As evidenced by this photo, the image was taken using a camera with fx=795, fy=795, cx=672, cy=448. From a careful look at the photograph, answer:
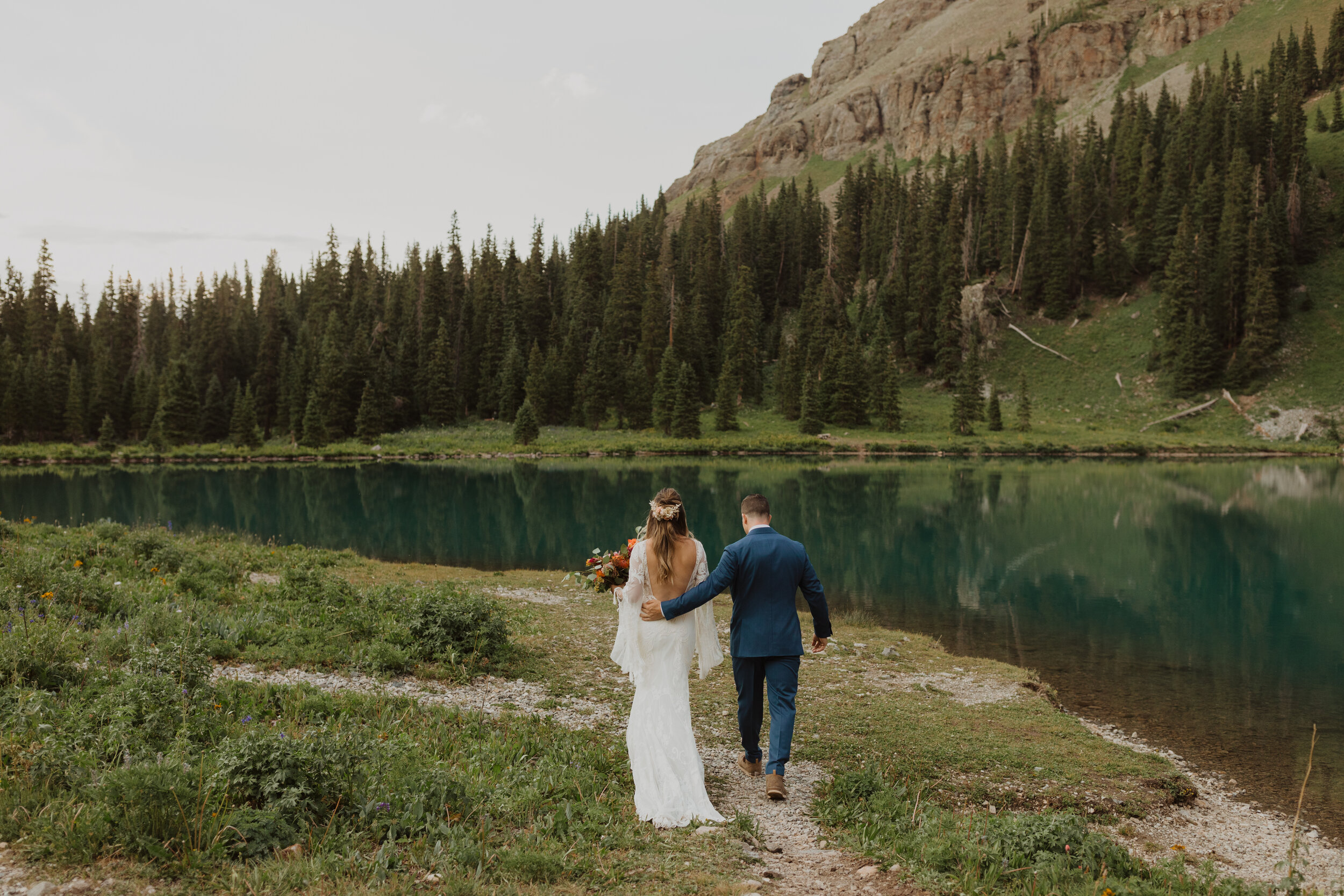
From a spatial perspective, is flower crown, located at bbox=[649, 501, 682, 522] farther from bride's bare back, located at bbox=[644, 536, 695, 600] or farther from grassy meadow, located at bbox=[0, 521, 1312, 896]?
grassy meadow, located at bbox=[0, 521, 1312, 896]

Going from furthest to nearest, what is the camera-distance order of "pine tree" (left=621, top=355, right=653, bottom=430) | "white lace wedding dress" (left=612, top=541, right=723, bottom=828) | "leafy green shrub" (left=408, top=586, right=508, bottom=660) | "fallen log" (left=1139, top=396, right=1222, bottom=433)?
"pine tree" (left=621, top=355, right=653, bottom=430), "fallen log" (left=1139, top=396, right=1222, bottom=433), "leafy green shrub" (left=408, top=586, right=508, bottom=660), "white lace wedding dress" (left=612, top=541, right=723, bottom=828)

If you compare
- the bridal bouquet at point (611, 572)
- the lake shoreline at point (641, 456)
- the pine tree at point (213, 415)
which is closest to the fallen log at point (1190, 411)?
the lake shoreline at point (641, 456)

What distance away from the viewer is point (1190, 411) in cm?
7188

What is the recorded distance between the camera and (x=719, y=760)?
26.3 feet

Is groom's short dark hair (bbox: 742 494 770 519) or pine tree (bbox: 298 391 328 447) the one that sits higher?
pine tree (bbox: 298 391 328 447)

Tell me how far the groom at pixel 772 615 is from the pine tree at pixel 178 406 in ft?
279

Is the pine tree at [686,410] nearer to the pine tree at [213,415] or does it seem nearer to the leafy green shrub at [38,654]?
the pine tree at [213,415]

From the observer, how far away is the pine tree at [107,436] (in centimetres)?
7569

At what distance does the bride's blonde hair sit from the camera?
6.88 m

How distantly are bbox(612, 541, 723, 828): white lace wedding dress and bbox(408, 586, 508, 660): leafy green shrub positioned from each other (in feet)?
14.4

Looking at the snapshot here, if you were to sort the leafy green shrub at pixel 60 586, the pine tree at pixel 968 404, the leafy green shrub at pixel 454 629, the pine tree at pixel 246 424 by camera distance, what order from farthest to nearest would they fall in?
the pine tree at pixel 246 424 < the pine tree at pixel 968 404 < the leafy green shrub at pixel 454 629 < the leafy green shrub at pixel 60 586

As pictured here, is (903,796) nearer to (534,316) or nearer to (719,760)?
(719,760)

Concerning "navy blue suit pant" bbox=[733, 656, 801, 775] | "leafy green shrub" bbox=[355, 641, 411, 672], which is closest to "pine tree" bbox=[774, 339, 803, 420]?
"leafy green shrub" bbox=[355, 641, 411, 672]

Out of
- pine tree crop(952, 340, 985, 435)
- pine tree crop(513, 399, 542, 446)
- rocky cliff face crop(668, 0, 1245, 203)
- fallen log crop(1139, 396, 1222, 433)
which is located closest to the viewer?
fallen log crop(1139, 396, 1222, 433)
